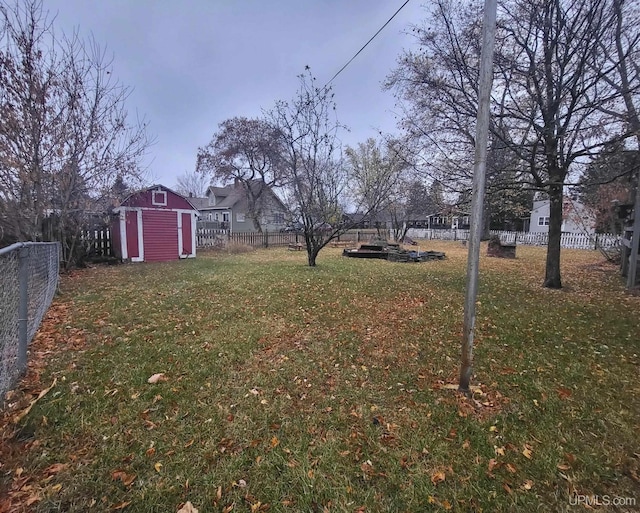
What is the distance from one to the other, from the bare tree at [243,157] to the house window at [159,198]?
12.4 m

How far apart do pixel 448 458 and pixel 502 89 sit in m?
7.83

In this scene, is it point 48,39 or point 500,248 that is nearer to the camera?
point 48,39

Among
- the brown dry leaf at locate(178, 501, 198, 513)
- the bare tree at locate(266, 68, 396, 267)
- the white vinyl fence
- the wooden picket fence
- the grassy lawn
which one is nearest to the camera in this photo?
the brown dry leaf at locate(178, 501, 198, 513)

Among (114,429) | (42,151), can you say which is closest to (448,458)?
(114,429)

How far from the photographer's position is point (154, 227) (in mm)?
12867

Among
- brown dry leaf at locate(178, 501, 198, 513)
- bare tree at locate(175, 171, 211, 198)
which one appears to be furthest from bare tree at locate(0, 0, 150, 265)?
bare tree at locate(175, 171, 211, 198)

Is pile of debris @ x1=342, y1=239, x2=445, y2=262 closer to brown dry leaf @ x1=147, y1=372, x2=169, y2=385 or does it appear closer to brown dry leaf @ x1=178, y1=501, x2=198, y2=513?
brown dry leaf @ x1=147, y1=372, x2=169, y2=385

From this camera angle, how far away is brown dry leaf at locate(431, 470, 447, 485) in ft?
6.24

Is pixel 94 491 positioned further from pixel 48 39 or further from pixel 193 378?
pixel 48 39

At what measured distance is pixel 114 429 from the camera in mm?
2295

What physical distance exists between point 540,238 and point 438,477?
28421mm

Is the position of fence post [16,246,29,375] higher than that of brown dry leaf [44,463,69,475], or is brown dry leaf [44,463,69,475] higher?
fence post [16,246,29,375]

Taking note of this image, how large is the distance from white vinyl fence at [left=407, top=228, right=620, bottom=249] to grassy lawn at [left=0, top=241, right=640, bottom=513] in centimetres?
1445

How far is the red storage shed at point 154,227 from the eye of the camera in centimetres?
1202
